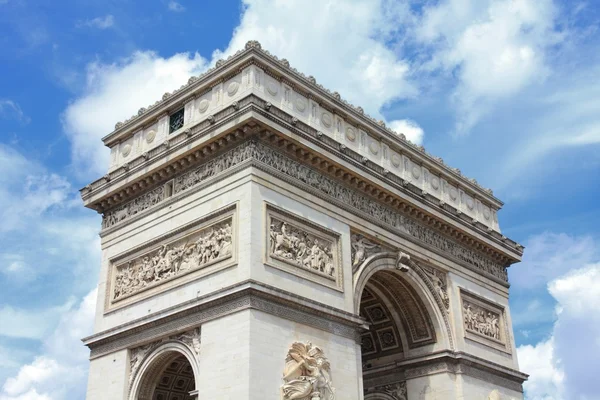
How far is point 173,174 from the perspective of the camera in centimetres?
2144

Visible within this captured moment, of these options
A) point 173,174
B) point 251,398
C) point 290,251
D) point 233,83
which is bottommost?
point 251,398

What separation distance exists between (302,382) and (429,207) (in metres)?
8.75

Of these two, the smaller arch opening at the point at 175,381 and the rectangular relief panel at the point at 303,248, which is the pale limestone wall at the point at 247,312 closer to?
the rectangular relief panel at the point at 303,248

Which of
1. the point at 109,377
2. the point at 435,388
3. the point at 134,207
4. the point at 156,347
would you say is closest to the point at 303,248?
the point at 156,347

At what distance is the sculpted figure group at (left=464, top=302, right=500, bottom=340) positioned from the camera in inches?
1000

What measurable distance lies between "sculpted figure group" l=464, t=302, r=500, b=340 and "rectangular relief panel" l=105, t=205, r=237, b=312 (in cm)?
985

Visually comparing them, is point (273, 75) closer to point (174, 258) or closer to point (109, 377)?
point (174, 258)

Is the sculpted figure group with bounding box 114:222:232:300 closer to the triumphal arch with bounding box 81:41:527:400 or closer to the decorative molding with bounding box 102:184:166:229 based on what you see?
the triumphal arch with bounding box 81:41:527:400

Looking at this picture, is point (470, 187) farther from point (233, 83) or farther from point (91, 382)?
point (91, 382)

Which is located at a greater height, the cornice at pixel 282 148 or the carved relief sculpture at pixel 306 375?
the cornice at pixel 282 148

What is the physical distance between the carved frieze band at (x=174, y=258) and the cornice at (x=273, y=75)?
413cm

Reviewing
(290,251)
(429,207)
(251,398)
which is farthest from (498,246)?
(251,398)

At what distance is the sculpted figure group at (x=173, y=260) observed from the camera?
758 inches

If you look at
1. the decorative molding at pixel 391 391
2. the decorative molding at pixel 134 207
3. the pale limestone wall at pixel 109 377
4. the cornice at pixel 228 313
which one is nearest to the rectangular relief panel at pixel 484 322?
the decorative molding at pixel 391 391
